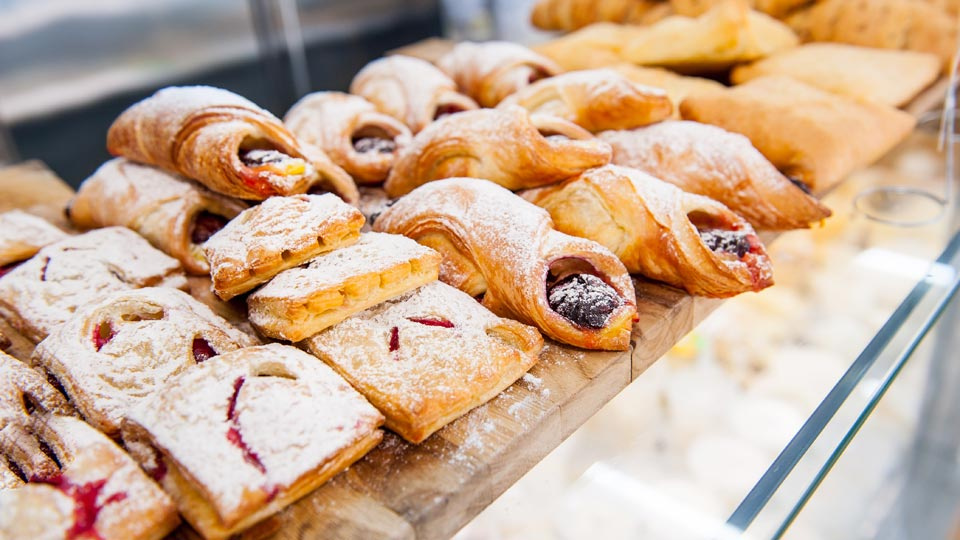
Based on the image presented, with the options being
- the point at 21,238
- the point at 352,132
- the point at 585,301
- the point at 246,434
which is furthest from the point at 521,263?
the point at 21,238

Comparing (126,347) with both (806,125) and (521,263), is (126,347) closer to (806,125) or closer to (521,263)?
(521,263)

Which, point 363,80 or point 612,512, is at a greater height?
point 363,80

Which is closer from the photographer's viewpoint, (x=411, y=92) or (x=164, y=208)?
(x=164, y=208)

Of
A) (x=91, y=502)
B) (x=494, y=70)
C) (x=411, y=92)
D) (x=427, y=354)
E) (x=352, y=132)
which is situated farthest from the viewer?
(x=494, y=70)

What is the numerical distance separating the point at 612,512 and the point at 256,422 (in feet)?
2.48

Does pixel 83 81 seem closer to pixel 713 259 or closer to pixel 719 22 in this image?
pixel 719 22

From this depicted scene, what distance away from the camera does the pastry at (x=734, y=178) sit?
1838mm

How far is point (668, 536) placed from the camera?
1427 mm

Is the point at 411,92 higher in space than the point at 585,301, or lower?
higher

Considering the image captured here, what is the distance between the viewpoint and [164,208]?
1794 millimetres

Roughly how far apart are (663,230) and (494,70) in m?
1.19

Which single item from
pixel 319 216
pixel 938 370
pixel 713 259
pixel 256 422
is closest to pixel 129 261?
pixel 319 216

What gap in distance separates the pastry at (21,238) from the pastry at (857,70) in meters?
2.37

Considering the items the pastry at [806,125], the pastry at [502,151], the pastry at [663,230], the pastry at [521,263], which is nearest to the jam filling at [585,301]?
the pastry at [521,263]
